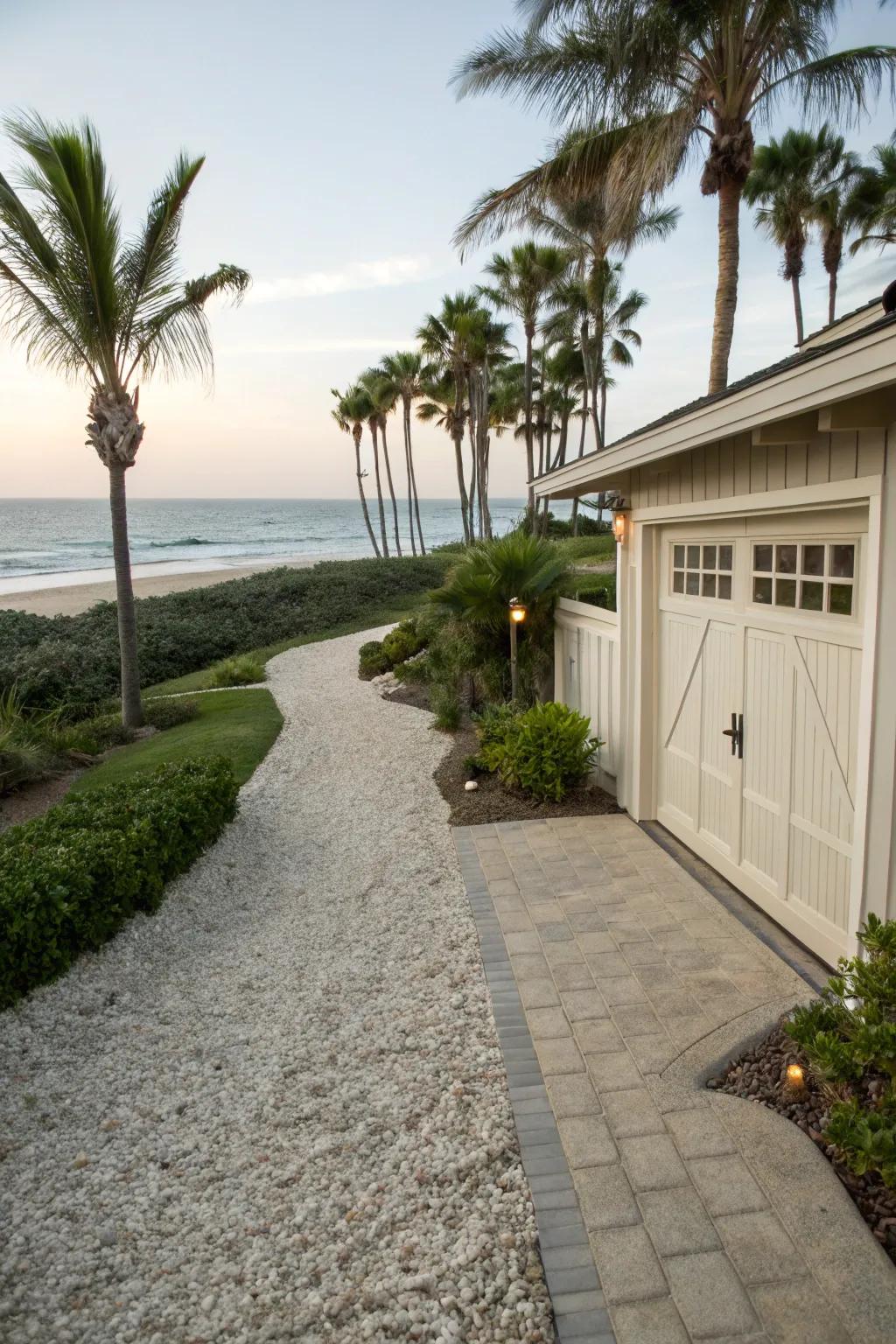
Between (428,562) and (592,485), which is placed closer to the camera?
(592,485)

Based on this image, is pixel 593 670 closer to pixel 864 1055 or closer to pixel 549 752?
pixel 549 752

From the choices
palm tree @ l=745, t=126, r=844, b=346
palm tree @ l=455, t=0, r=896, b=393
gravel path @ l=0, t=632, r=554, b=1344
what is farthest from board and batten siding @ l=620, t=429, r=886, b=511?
palm tree @ l=745, t=126, r=844, b=346

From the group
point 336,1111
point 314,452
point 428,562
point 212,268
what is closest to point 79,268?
point 212,268

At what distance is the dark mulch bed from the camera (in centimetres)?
272

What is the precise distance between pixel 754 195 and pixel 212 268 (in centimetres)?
2328

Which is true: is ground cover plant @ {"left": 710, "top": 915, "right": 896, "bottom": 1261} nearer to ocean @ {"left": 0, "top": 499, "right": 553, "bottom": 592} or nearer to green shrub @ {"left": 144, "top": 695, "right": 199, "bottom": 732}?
green shrub @ {"left": 144, "top": 695, "right": 199, "bottom": 732}

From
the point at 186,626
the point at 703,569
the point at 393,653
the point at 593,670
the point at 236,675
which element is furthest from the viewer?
the point at 186,626

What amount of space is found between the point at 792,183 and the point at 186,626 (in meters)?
24.4

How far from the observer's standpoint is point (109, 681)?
1354 centimetres

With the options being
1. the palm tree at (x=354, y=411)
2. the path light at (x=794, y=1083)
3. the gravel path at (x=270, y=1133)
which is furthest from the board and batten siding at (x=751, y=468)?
the palm tree at (x=354, y=411)

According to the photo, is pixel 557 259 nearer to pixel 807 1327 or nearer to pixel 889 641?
pixel 889 641

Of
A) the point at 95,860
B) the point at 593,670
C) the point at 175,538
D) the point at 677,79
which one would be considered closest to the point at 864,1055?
the point at 95,860

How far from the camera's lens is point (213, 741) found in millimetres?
10047

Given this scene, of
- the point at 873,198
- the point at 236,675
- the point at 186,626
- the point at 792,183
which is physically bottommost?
the point at 236,675
